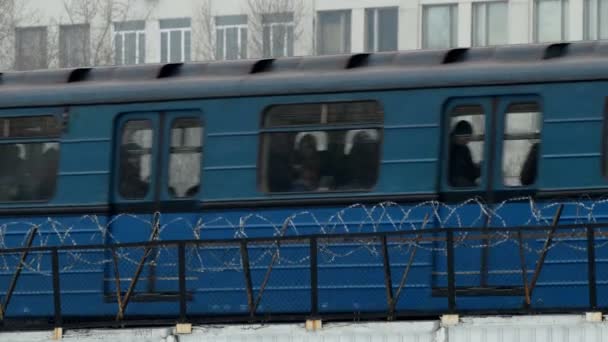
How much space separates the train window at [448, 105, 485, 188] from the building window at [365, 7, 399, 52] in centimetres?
4447

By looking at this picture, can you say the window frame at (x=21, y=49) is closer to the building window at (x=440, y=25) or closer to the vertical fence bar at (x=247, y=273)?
the building window at (x=440, y=25)

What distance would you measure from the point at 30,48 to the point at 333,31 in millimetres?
10188

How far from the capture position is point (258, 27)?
6925 cm

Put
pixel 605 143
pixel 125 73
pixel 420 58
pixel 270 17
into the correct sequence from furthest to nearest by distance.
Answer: pixel 270 17 → pixel 125 73 → pixel 420 58 → pixel 605 143

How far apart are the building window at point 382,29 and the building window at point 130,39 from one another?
26.5ft

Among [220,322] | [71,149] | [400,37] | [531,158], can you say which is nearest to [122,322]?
[220,322]

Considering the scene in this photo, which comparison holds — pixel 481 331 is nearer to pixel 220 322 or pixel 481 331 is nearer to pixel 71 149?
pixel 220 322

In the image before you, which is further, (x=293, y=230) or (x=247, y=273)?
(x=293, y=230)

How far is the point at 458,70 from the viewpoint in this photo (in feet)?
79.4

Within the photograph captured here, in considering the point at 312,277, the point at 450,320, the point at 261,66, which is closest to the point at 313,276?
the point at 312,277

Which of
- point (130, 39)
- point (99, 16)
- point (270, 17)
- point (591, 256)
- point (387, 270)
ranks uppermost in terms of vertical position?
point (99, 16)

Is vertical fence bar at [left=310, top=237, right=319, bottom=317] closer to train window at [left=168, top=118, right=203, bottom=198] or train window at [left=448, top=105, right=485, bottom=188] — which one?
train window at [left=448, top=105, right=485, bottom=188]

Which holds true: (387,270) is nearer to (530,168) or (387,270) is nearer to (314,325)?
(314,325)

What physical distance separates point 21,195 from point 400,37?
141 ft
